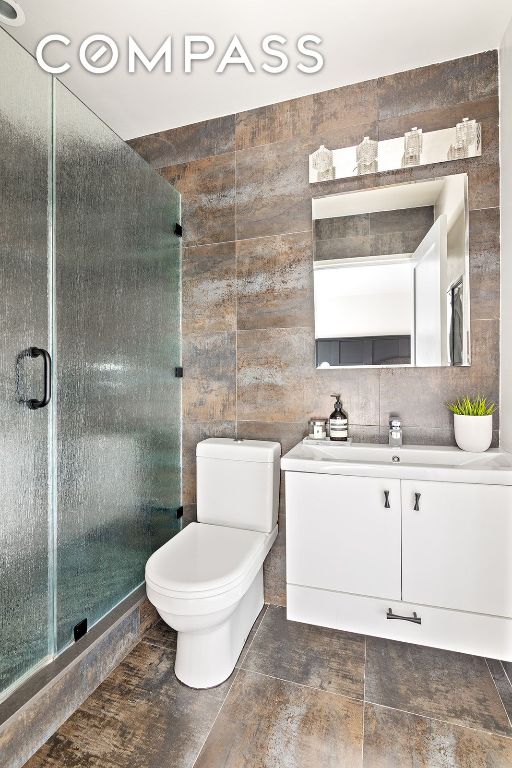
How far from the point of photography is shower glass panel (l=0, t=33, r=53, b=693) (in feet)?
3.76

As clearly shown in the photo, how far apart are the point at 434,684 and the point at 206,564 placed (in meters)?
0.92

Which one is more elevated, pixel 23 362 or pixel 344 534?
pixel 23 362

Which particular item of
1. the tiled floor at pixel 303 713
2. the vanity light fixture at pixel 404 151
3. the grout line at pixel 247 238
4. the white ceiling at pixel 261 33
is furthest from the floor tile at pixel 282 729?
the white ceiling at pixel 261 33

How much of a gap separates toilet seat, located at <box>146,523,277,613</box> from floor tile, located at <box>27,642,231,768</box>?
14.1 inches

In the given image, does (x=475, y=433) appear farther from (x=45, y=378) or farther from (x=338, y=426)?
(x=45, y=378)

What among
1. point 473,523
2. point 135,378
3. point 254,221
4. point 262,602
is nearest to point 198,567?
point 262,602

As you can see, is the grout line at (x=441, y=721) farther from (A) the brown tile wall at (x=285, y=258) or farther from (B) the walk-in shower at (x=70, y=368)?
→ (B) the walk-in shower at (x=70, y=368)

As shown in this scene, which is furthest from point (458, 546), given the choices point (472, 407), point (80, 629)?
point (80, 629)

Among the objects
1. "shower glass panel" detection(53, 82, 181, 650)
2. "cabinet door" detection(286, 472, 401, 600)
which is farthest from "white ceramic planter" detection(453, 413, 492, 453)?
"shower glass panel" detection(53, 82, 181, 650)

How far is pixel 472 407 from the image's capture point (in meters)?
1.65

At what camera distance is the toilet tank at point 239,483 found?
1.77m

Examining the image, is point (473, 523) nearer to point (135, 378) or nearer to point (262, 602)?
point (262, 602)

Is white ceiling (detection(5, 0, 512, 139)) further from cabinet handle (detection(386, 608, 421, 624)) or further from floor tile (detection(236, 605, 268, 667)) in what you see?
floor tile (detection(236, 605, 268, 667))

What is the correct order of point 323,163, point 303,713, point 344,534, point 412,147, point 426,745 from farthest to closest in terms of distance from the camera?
point 323,163
point 412,147
point 344,534
point 303,713
point 426,745
